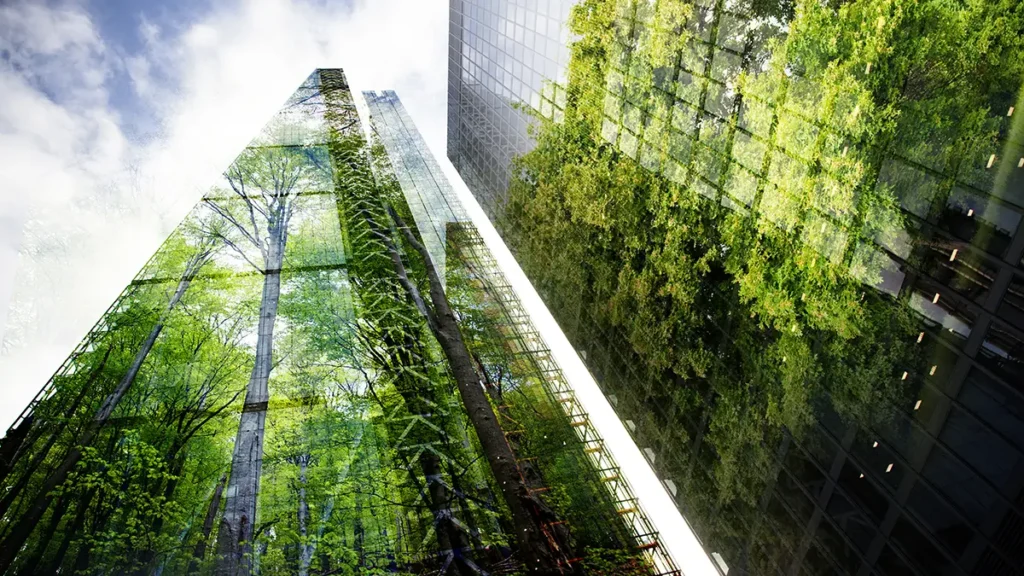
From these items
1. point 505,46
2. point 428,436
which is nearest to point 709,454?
point 428,436

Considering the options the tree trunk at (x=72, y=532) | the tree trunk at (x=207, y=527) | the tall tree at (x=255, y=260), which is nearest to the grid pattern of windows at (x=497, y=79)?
the tall tree at (x=255, y=260)

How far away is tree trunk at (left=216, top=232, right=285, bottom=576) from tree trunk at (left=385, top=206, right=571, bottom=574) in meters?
4.43

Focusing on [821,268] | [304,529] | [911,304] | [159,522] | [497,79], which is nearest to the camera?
[911,304]

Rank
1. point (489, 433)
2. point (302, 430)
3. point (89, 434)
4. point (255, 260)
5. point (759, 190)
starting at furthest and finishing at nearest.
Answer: point (255, 260) < point (489, 433) < point (302, 430) < point (89, 434) < point (759, 190)

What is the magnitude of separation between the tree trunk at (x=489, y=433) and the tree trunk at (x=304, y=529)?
3.92 metres

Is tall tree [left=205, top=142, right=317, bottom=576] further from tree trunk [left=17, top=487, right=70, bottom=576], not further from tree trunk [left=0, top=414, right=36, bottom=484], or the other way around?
tree trunk [left=0, top=414, right=36, bottom=484]

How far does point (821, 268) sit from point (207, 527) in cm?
1122

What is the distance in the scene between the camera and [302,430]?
12.4 m

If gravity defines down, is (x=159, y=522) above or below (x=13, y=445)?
below

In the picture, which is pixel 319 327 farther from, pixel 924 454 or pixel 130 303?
pixel 924 454

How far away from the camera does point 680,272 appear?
13977mm

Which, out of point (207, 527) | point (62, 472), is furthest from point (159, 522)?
point (62, 472)

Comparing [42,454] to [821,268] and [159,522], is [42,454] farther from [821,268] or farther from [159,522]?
[821,268]

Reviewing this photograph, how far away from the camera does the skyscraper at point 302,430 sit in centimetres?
1038
